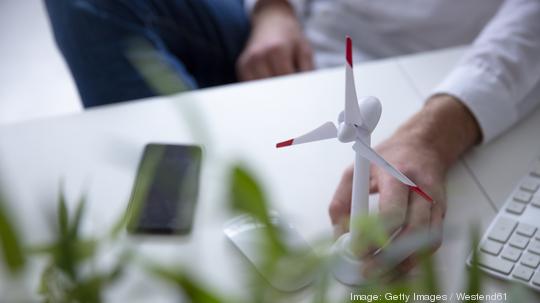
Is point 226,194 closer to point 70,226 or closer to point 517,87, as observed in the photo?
point 70,226

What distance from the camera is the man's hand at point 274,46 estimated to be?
0.93m

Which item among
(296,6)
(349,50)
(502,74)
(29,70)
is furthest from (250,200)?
(29,70)

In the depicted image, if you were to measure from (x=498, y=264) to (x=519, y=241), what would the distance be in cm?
3

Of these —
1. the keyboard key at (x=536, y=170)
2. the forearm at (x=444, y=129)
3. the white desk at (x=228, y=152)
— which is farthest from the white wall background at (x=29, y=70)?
the keyboard key at (x=536, y=170)

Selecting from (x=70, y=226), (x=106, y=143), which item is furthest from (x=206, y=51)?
(x=70, y=226)

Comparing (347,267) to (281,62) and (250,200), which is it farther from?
(281,62)

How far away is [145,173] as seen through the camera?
2.16 ft

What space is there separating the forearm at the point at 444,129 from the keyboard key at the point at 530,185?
0.25ft

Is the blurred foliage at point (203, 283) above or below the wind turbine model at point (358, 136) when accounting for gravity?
above

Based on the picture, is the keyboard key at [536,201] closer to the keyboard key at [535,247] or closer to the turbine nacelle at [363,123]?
the keyboard key at [535,247]

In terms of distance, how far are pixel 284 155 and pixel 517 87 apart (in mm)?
279

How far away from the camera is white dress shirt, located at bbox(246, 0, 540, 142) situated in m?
0.71

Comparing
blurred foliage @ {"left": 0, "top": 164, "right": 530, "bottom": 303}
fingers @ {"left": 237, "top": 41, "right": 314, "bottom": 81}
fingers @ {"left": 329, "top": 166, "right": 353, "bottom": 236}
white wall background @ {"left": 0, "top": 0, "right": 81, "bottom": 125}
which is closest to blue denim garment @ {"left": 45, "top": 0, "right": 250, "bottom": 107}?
fingers @ {"left": 237, "top": 41, "right": 314, "bottom": 81}

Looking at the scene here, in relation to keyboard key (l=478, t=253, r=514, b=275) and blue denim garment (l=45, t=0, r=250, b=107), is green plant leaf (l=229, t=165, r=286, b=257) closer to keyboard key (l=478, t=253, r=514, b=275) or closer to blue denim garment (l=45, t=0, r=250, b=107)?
keyboard key (l=478, t=253, r=514, b=275)
